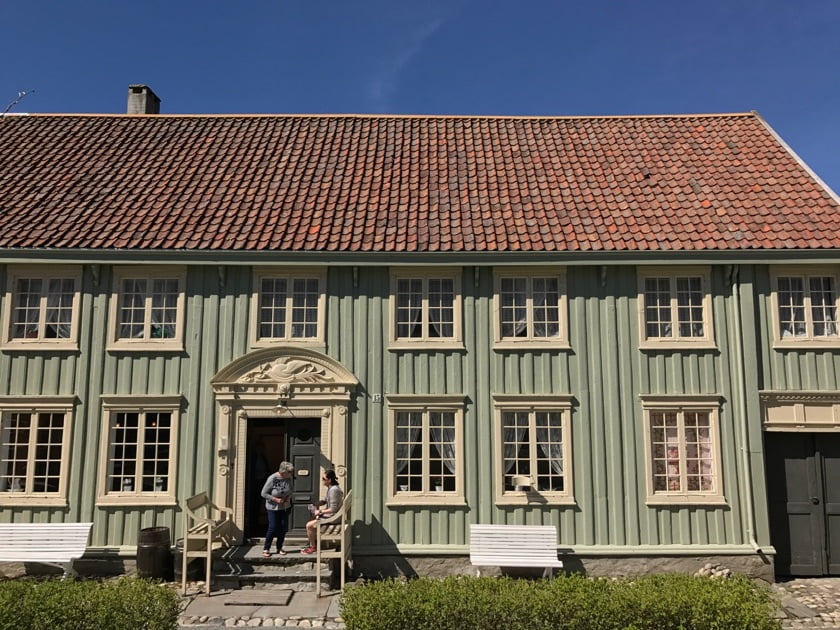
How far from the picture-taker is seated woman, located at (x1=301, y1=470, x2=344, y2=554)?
36.8 feet

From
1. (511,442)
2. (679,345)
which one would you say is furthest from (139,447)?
(679,345)

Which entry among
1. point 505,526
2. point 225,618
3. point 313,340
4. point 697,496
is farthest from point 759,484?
point 225,618

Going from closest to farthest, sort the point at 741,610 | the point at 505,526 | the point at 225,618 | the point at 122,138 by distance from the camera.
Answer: the point at 741,610 < the point at 225,618 < the point at 505,526 < the point at 122,138

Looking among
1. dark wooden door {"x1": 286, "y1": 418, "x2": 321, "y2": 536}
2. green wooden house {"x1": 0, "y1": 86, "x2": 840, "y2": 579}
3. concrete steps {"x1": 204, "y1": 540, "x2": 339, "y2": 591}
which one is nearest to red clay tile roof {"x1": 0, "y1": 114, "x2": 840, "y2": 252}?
green wooden house {"x1": 0, "y1": 86, "x2": 840, "y2": 579}

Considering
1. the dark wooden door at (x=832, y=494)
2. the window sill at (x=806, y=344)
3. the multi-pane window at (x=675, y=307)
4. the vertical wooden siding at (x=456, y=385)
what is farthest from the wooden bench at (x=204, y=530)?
the dark wooden door at (x=832, y=494)

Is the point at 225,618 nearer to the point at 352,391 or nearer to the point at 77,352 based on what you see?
the point at 352,391

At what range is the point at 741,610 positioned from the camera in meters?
6.96

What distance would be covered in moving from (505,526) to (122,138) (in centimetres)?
1175

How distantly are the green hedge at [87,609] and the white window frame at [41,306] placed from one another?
5843 millimetres

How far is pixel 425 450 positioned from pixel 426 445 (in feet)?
0.29

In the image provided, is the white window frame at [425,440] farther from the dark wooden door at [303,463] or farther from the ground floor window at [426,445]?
the dark wooden door at [303,463]

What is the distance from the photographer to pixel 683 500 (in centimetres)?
1184

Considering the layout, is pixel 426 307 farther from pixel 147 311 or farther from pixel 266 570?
pixel 266 570

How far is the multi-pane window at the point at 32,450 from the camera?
12047mm
